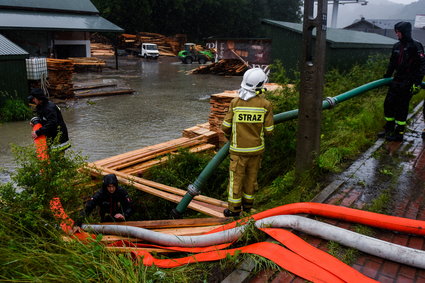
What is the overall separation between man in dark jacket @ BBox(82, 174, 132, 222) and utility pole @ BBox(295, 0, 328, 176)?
243 cm

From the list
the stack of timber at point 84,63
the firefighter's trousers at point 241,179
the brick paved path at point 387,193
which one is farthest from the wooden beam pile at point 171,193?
the stack of timber at point 84,63

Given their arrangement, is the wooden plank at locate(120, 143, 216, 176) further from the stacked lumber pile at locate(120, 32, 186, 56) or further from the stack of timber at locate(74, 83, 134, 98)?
the stacked lumber pile at locate(120, 32, 186, 56)

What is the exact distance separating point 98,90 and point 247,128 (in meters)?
15.9

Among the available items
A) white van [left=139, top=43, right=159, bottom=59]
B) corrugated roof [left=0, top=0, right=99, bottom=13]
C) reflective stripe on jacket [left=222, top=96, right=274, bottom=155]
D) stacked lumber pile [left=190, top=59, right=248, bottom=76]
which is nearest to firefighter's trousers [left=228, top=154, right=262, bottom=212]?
reflective stripe on jacket [left=222, top=96, right=274, bottom=155]

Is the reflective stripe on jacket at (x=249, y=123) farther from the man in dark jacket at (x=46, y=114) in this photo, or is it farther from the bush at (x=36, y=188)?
the man in dark jacket at (x=46, y=114)

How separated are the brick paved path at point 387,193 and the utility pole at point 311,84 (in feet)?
1.76

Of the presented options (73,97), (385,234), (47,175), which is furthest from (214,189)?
(73,97)

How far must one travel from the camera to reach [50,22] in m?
23.1

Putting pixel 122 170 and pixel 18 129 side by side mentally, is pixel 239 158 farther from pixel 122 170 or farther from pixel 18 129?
pixel 18 129

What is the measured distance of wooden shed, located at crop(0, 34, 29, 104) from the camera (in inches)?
505

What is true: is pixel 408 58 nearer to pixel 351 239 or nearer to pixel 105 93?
pixel 351 239

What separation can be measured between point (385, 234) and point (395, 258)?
1.65ft

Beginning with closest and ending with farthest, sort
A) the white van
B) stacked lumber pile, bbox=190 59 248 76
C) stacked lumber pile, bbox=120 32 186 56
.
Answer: stacked lumber pile, bbox=190 59 248 76
the white van
stacked lumber pile, bbox=120 32 186 56

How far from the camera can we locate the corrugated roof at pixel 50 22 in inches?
829
